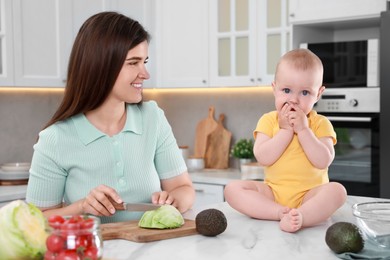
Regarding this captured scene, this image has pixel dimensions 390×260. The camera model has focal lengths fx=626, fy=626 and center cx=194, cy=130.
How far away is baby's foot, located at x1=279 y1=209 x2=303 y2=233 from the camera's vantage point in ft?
5.20

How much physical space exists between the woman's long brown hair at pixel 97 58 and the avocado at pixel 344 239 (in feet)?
3.11

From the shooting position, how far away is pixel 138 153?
7.07ft

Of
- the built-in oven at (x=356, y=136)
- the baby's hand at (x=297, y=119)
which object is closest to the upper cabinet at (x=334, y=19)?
the built-in oven at (x=356, y=136)

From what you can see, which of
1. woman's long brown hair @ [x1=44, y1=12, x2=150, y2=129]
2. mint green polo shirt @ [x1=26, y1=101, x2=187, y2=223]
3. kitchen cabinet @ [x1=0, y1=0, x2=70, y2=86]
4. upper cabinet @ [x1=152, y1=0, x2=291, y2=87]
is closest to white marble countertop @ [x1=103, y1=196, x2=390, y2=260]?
mint green polo shirt @ [x1=26, y1=101, x2=187, y2=223]

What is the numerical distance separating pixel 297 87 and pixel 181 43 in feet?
9.48

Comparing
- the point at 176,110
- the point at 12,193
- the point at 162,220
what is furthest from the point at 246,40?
the point at 162,220

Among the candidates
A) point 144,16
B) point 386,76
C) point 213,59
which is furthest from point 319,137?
point 144,16

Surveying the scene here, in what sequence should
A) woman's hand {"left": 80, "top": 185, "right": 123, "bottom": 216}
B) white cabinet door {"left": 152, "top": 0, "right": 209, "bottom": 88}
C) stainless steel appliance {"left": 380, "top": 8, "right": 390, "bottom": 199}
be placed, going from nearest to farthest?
1. woman's hand {"left": 80, "top": 185, "right": 123, "bottom": 216}
2. stainless steel appliance {"left": 380, "top": 8, "right": 390, "bottom": 199}
3. white cabinet door {"left": 152, "top": 0, "right": 209, "bottom": 88}

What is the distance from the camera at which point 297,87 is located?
1.76 m

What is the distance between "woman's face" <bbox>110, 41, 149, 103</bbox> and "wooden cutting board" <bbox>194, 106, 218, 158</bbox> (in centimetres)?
261

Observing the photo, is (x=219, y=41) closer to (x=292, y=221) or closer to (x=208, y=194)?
(x=208, y=194)

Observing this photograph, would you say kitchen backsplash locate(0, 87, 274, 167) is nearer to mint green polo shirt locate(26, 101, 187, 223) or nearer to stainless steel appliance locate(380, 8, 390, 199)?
stainless steel appliance locate(380, 8, 390, 199)

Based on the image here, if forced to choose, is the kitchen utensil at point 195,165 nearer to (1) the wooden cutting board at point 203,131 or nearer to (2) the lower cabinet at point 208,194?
(1) the wooden cutting board at point 203,131

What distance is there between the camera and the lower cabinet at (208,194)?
4039 mm
